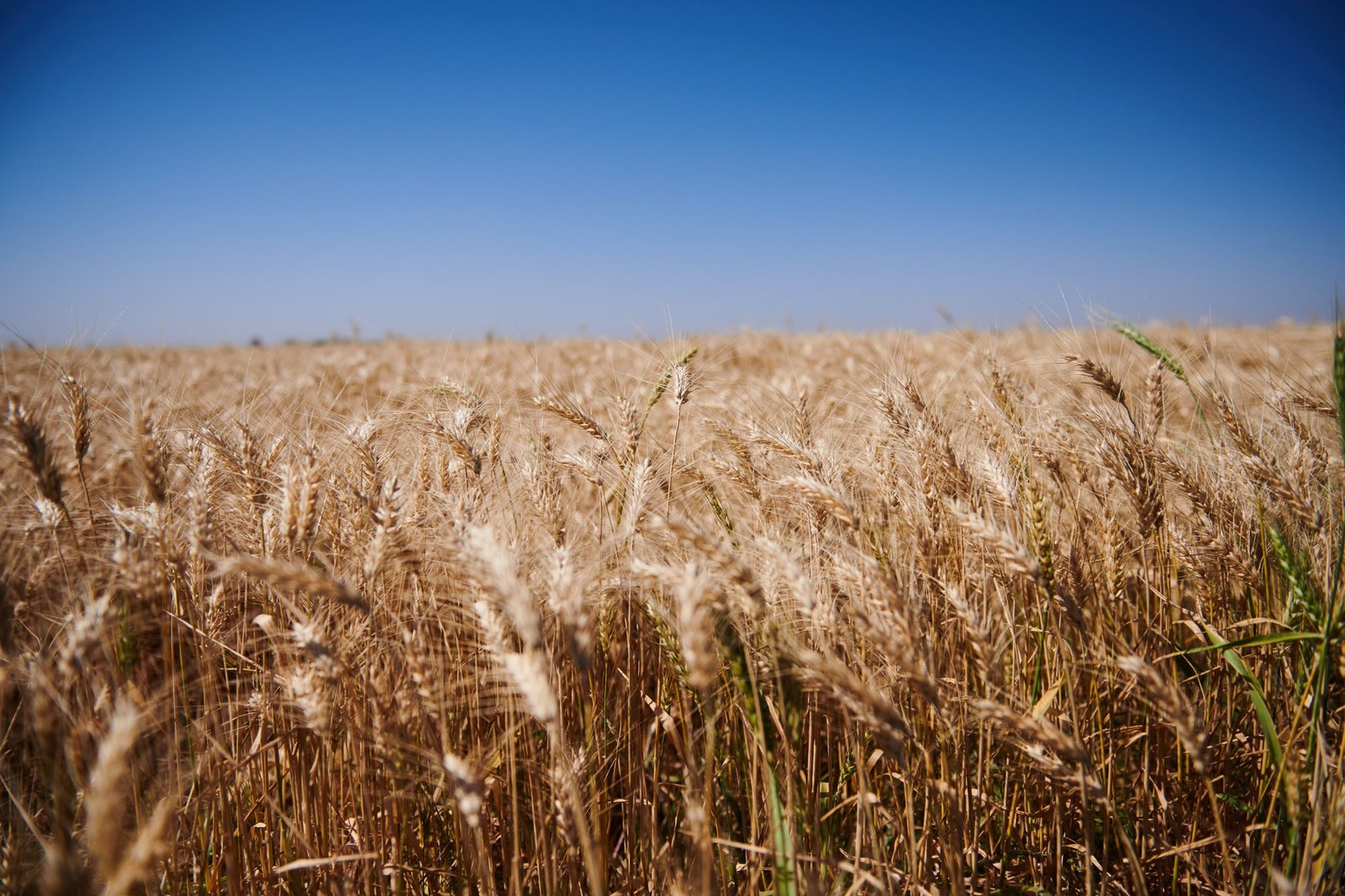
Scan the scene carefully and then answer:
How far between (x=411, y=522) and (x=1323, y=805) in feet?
6.49

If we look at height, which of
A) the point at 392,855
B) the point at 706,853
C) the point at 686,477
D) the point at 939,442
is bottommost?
the point at 392,855

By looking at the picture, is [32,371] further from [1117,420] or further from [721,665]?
[1117,420]

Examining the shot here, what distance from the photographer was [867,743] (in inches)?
60.4

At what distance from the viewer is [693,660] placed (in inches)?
29.5

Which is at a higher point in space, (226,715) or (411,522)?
(411,522)

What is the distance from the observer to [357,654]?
53.4 inches

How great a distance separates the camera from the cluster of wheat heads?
975 millimetres

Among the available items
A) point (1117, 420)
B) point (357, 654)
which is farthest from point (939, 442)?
point (357, 654)

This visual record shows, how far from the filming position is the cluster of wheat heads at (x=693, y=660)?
975 millimetres

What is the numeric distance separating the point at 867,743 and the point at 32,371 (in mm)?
10431

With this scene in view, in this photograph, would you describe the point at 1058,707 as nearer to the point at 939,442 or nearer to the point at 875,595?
the point at 939,442

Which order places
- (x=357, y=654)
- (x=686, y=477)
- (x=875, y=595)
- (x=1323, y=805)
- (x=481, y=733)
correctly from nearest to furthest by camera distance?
(x=875, y=595) < (x=1323, y=805) < (x=357, y=654) < (x=481, y=733) < (x=686, y=477)

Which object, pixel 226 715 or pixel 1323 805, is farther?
pixel 226 715

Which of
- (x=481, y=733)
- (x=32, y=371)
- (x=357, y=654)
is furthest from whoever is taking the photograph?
(x=32, y=371)
